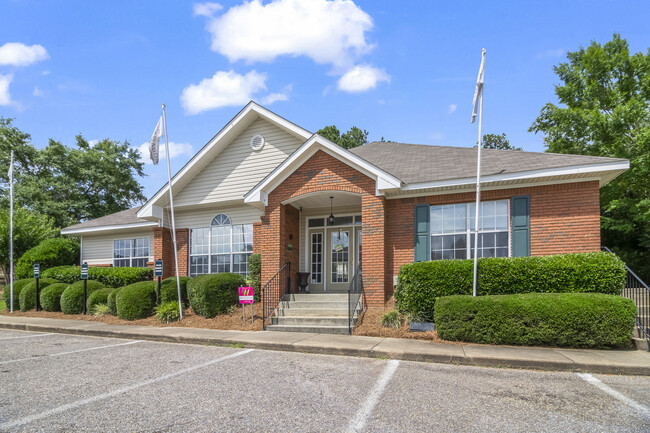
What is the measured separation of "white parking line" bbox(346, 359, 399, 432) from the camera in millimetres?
3984

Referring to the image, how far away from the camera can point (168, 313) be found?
11.5 m

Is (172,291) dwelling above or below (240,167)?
below

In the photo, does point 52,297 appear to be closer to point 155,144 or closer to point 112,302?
point 112,302

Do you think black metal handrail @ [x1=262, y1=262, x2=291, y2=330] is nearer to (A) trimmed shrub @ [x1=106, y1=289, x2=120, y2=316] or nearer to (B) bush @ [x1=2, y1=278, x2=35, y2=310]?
(A) trimmed shrub @ [x1=106, y1=289, x2=120, y2=316]

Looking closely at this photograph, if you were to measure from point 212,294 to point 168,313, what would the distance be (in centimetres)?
146

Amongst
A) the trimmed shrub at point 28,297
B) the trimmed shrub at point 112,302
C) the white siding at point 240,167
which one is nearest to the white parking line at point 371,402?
the white siding at point 240,167

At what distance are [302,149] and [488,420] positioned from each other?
8.64m

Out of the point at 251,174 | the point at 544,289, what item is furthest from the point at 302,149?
the point at 544,289

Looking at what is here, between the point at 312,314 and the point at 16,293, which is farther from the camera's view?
the point at 16,293

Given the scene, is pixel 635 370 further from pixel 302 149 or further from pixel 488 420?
pixel 302 149

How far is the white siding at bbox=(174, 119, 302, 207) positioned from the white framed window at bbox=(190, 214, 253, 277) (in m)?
1.05

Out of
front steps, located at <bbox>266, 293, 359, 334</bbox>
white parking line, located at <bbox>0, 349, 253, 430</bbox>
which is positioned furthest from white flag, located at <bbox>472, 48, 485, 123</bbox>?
white parking line, located at <bbox>0, 349, 253, 430</bbox>

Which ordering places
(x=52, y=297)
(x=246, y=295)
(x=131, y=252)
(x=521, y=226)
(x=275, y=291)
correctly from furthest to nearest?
(x=131, y=252)
(x=52, y=297)
(x=275, y=291)
(x=246, y=295)
(x=521, y=226)

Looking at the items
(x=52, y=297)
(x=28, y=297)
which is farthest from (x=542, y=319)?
(x=28, y=297)
